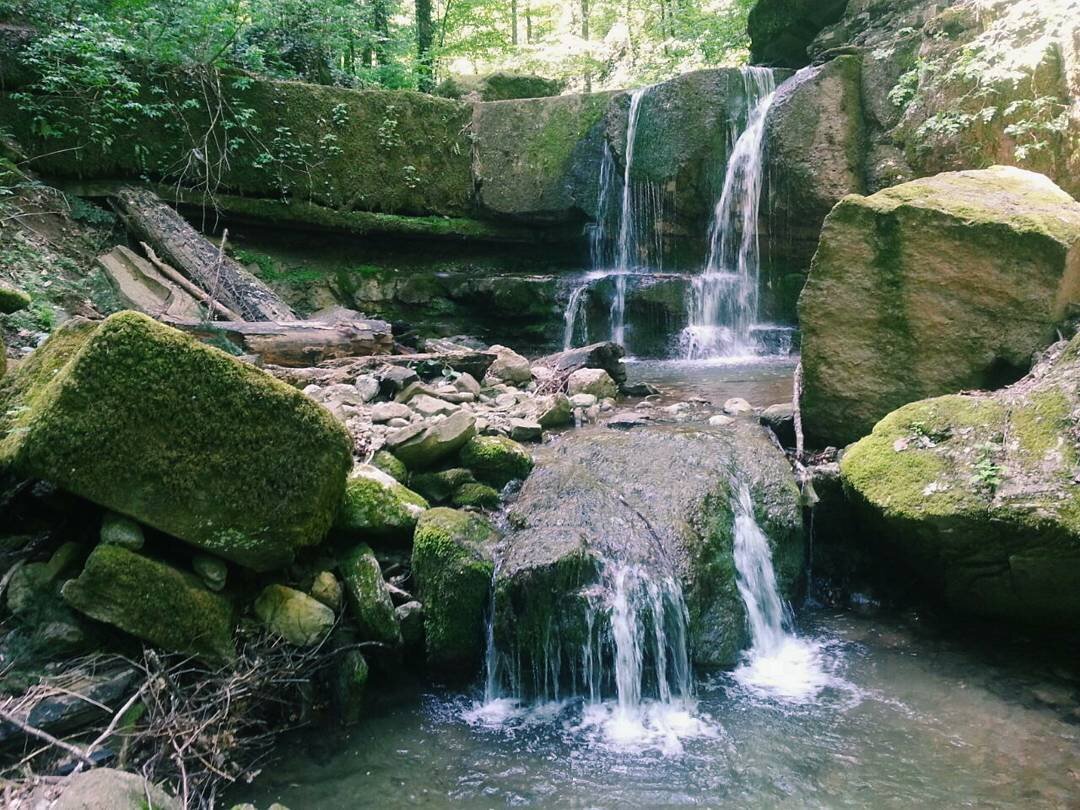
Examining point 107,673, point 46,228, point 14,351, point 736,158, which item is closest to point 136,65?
point 46,228

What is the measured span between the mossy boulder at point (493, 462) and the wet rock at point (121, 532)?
1998 millimetres

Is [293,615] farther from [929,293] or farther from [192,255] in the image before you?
[192,255]

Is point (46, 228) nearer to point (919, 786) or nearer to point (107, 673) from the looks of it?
point (107, 673)

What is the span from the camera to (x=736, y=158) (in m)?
10.1

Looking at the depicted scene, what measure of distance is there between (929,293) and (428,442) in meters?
3.56

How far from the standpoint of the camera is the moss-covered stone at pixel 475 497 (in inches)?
169

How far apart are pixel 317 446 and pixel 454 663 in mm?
1316

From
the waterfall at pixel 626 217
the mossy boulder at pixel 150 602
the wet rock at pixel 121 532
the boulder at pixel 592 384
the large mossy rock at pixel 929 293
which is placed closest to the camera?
the mossy boulder at pixel 150 602

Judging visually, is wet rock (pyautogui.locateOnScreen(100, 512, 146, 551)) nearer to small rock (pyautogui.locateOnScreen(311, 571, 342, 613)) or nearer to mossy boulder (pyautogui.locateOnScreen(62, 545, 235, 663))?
mossy boulder (pyautogui.locateOnScreen(62, 545, 235, 663))

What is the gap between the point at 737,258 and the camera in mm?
10250

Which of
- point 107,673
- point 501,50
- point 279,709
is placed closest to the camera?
point 107,673

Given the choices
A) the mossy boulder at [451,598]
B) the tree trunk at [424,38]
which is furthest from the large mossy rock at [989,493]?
the tree trunk at [424,38]

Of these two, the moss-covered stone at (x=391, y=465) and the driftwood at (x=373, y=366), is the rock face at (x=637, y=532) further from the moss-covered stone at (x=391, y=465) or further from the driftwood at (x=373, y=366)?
the driftwood at (x=373, y=366)

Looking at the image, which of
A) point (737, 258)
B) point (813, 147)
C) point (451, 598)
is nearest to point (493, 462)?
point (451, 598)
